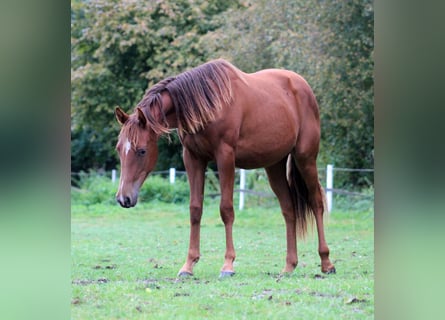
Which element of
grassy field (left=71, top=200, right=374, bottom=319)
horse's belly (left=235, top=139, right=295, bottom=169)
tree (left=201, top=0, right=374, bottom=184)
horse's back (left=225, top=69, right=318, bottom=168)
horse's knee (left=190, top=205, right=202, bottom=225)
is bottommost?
grassy field (left=71, top=200, right=374, bottom=319)

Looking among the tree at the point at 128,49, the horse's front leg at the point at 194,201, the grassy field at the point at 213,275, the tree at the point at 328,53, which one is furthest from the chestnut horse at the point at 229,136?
the tree at the point at 128,49

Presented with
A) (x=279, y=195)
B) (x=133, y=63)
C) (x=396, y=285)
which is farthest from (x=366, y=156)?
(x=396, y=285)

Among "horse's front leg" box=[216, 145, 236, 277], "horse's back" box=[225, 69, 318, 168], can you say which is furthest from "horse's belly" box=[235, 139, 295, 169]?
"horse's front leg" box=[216, 145, 236, 277]

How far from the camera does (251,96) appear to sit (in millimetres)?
6434

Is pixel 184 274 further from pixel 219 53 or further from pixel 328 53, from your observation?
pixel 219 53

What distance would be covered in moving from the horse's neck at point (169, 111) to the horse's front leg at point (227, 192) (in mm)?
489

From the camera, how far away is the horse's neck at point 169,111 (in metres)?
5.92

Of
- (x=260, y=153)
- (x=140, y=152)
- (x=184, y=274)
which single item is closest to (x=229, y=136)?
(x=260, y=153)

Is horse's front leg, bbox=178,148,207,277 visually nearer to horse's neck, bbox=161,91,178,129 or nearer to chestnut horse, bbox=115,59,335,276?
chestnut horse, bbox=115,59,335,276

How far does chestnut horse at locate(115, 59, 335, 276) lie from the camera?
5.74 metres

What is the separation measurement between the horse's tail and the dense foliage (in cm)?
738

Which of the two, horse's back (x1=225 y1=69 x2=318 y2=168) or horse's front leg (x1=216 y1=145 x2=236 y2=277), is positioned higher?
horse's back (x1=225 y1=69 x2=318 y2=168)

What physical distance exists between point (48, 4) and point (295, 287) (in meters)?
4.25

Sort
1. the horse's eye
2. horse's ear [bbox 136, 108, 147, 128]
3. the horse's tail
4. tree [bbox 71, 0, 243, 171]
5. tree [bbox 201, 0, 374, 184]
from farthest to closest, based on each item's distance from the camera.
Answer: tree [bbox 71, 0, 243, 171], tree [bbox 201, 0, 374, 184], the horse's tail, the horse's eye, horse's ear [bbox 136, 108, 147, 128]
